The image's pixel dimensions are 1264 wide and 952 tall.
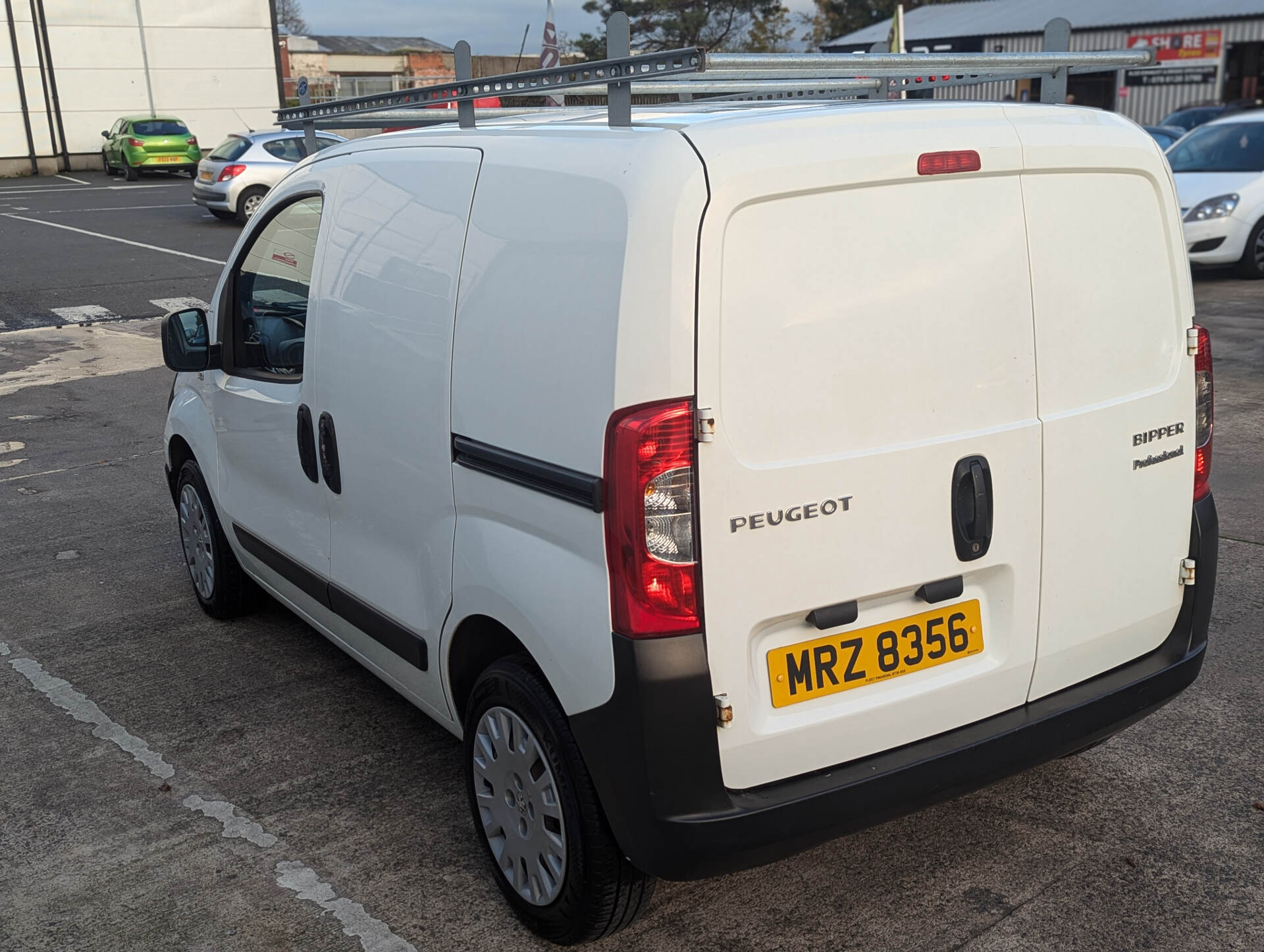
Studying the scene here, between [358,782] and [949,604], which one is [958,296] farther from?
[358,782]

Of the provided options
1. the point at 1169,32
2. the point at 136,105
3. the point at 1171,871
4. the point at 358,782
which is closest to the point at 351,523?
the point at 358,782

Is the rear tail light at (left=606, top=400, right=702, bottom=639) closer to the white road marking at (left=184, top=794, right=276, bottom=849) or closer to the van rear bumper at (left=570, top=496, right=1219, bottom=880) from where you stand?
the van rear bumper at (left=570, top=496, right=1219, bottom=880)

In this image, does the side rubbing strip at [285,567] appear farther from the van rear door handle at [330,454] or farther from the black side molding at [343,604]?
the van rear door handle at [330,454]

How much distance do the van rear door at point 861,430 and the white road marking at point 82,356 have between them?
28.7 feet

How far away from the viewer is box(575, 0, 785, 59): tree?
44.6 metres

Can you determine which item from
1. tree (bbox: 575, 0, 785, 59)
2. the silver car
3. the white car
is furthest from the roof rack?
tree (bbox: 575, 0, 785, 59)

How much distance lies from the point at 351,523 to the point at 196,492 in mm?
1650

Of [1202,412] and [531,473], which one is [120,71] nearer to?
[531,473]

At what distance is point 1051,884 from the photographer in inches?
120

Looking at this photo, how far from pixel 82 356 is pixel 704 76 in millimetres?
8909

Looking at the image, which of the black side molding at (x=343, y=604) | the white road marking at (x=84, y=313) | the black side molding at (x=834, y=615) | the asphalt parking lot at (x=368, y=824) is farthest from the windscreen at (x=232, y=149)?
the black side molding at (x=834, y=615)

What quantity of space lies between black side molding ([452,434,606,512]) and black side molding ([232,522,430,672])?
2.05 ft

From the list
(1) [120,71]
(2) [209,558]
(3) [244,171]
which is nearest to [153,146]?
(1) [120,71]

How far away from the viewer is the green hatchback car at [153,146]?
3045 centimetres
